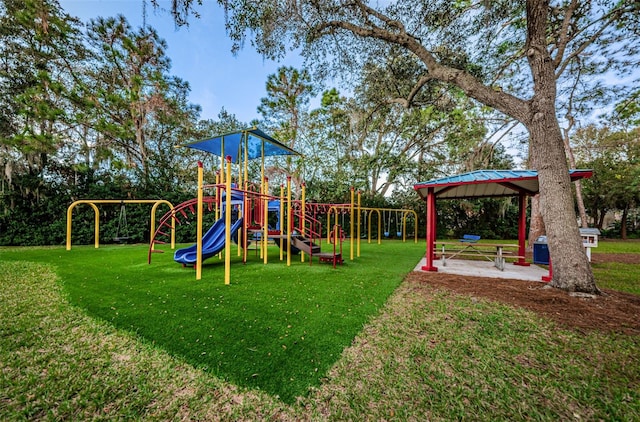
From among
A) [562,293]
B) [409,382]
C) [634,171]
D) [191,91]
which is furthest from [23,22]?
[634,171]

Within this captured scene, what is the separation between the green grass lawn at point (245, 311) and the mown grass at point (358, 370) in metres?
0.05

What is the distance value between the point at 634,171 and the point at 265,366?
22128 millimetres

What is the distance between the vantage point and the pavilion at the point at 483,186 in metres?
4.75

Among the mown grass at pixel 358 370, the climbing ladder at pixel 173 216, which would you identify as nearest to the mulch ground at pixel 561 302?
the mown grass at pixel 358 370

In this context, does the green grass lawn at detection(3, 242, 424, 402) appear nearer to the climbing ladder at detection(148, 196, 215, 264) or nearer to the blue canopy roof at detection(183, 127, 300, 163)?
the climbing ladder at detection(148, 196, 215, 264)

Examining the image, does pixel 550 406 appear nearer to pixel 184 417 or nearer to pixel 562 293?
pixel 184 417

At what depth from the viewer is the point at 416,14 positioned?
236 inches

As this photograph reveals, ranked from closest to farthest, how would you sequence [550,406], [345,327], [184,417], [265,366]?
[184,417], [550,406], [265,366], [345,327]

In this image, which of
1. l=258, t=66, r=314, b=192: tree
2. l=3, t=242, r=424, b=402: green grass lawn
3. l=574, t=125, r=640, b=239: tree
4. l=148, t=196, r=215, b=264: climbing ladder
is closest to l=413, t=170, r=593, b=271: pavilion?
l=3, t=242, r=424, b=402: green grass lawn

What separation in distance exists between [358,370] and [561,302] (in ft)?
10.7

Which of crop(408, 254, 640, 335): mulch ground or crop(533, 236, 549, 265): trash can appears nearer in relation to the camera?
crop(408, 254, 640, 335): mulch ground

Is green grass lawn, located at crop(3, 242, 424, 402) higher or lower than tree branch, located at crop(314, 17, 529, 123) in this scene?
lower

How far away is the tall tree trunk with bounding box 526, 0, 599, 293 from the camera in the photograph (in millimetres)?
3633

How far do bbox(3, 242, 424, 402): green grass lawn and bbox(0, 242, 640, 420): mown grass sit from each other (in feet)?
0.15
